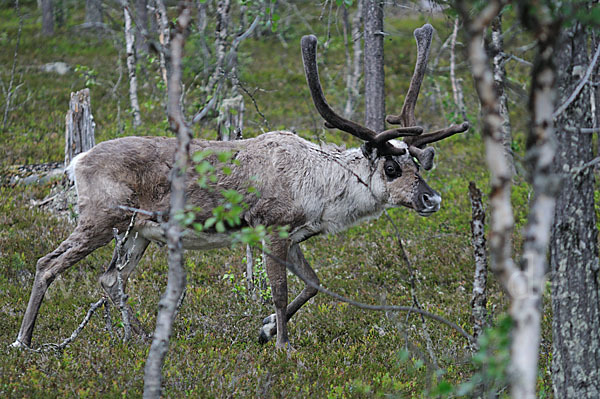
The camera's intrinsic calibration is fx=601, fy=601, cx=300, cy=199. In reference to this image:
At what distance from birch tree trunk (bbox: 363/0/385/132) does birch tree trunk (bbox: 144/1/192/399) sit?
5899 mm

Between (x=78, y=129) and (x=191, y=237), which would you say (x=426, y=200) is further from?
(x=78, y=129)

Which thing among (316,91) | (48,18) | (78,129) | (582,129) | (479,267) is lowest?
(479,267)

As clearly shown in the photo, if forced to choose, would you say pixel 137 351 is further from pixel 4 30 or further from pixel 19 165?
pixel 4 30

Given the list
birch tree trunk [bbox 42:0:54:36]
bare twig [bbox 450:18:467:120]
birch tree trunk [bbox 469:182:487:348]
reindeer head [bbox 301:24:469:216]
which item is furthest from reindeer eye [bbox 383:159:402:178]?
birch tree trunk [bbox 42:0:54:36]

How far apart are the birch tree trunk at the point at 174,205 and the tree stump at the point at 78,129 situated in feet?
23.2

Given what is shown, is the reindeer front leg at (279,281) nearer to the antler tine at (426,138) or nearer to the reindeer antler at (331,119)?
the reindeer antler at (331,119)

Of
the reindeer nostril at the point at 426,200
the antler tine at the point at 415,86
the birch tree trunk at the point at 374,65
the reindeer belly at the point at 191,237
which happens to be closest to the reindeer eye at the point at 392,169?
the reindeer nostril at the point at 426,200

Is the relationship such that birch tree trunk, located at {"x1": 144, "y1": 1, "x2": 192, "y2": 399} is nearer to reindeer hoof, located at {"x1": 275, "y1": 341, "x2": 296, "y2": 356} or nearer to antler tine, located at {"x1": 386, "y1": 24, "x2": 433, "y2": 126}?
reindeer hoof, located at {"x1": 275, "y1": 341, "x2": 296, "y2": 356}

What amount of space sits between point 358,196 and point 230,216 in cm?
353

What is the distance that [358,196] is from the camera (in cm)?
698

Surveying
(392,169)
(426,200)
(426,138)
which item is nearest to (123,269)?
(392,169)

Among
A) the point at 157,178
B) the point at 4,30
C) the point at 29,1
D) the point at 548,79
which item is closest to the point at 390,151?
the point at 157,178

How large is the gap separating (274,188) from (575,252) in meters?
3.42

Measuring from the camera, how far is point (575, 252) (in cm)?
405
